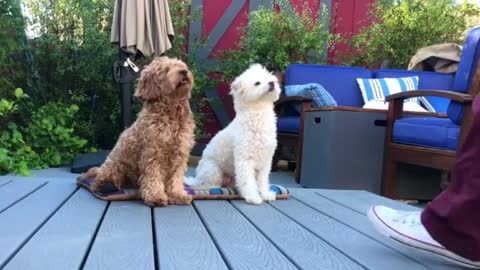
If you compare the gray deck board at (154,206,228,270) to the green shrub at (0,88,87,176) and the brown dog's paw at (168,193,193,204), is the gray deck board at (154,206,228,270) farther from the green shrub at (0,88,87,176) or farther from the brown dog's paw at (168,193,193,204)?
the green shrub at (0,88,87,176)

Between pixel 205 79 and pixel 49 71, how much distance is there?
6.22ft

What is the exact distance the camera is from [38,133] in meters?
5.39

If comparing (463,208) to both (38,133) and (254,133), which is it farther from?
(38,133)

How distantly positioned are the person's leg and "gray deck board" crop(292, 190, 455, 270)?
81 millimetres

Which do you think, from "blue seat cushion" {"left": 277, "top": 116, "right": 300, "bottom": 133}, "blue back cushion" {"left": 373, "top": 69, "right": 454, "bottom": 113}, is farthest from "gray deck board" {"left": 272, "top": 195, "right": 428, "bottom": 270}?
"blue back cushion" {"left": 373, "top": 69, "right": 454, "bottom": 113}

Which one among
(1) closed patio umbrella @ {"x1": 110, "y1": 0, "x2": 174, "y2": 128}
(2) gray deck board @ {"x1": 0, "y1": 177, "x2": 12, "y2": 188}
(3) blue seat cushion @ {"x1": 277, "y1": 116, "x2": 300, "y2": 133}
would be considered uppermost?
(1) closed patio umbrella @ {"x1": 110, "y1": 0, "x2": 174, "y2": 128}

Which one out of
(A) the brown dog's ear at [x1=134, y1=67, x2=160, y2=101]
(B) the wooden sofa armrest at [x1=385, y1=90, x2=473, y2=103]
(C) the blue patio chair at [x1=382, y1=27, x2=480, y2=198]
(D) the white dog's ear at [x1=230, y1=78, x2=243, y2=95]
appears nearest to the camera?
(A) the brown dog's ear at [x1=134, y1=67, x2=160, y2=101]

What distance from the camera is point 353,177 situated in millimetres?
4285

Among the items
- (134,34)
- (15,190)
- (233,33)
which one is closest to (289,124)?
(134,34)

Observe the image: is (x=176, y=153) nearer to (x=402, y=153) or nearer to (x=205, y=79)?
(x=402, y=153)

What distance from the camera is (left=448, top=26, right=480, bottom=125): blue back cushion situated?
3.50 meters

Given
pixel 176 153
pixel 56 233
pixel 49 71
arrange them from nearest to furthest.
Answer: pixel 56 233, pixel 176 153, pixel 49 71

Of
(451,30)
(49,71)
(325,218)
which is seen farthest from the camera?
(451,30)

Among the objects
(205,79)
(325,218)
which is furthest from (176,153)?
(205,79)
